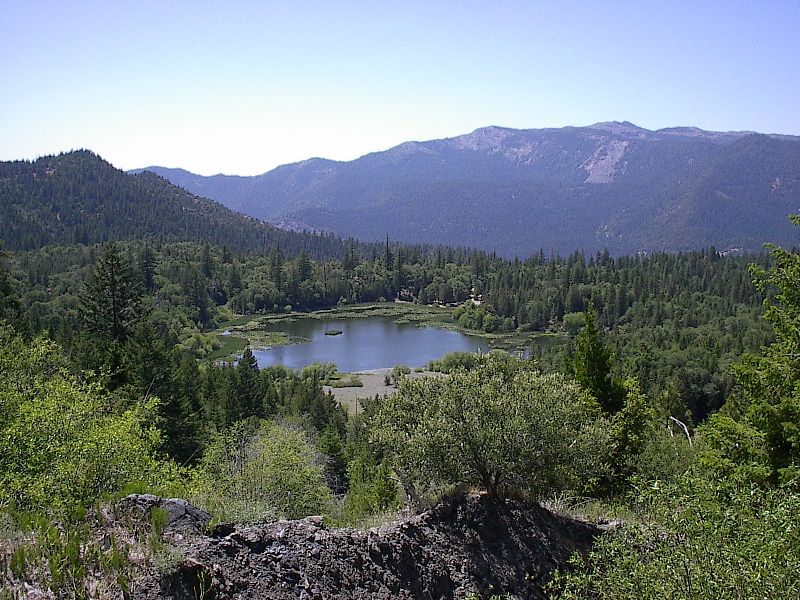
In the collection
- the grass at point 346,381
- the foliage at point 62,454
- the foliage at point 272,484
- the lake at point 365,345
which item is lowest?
the lake at point 365,345

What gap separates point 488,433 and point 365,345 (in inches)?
4371

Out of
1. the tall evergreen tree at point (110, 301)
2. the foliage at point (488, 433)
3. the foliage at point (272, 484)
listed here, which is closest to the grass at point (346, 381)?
the tall evergreen tree at point (110, 301)

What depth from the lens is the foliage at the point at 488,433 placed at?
12.8m

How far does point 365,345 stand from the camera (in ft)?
404

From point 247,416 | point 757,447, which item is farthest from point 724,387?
point 757,447

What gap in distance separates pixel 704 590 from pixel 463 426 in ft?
20.4

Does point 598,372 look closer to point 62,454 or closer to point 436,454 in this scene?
point 436,454

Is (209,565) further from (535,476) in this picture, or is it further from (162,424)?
(162,424)

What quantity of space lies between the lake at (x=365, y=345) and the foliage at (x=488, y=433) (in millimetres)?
85512

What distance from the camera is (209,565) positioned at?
968 cm

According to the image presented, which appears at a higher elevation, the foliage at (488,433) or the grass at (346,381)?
the foliage at (488,433)

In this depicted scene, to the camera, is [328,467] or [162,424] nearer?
[162,424]

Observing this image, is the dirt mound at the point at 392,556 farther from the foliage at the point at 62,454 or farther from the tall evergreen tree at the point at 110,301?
the tall evergreen tree at the point at 110,301

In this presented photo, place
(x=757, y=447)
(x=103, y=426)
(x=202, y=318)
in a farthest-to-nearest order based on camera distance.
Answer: (x=202, y=318)
(x=103, y=426)
(x=757, y=447)
